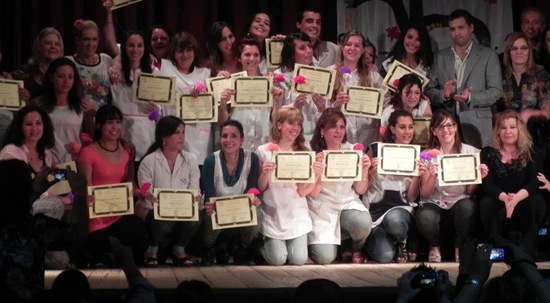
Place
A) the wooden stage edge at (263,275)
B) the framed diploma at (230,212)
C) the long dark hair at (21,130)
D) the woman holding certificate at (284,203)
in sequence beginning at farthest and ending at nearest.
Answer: the woman holding certificate at (284,203), the framed diploma at (230,212), the long dark hair at (21,130), the wooden stage edge at (263,275)

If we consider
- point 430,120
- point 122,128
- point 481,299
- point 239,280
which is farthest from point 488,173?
point 481,299

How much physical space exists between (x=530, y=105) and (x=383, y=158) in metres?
1.30

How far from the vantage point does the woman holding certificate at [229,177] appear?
25.3ft

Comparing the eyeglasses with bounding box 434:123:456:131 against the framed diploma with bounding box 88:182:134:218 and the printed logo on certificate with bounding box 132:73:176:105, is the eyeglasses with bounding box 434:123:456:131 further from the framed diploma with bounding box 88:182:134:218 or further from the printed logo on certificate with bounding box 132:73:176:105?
the framed diploma with bounding box 88:182:134:218

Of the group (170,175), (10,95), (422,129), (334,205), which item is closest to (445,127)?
(422,129)

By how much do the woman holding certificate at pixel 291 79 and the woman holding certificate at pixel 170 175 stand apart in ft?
2.99

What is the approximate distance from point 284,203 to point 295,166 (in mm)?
308

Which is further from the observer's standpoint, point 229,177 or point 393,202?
point 393,202

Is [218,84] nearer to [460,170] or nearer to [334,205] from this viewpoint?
[334,205]

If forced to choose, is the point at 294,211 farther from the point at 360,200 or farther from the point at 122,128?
the point at 122,128

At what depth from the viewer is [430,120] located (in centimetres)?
802

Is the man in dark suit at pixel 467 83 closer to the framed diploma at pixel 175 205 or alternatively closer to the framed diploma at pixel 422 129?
the framed diploma at pixel 422 129

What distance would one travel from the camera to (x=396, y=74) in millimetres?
8188

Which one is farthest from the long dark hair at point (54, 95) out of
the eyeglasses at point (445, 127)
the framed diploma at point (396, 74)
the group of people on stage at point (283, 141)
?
the eyeglasses at point (445, 127)
